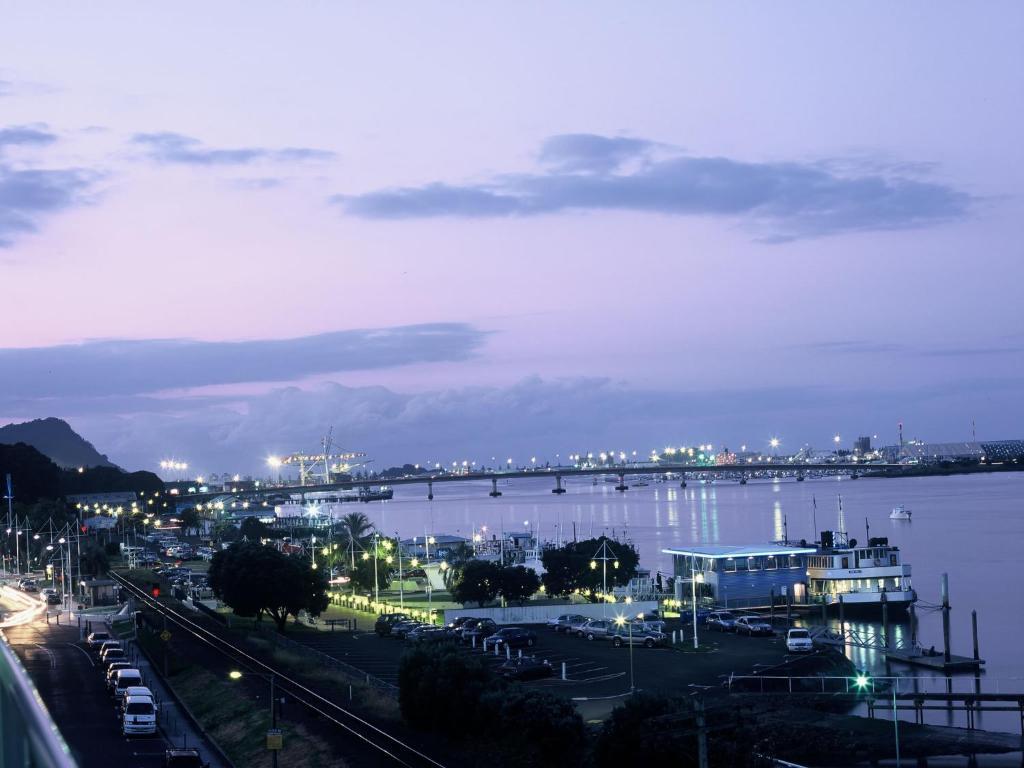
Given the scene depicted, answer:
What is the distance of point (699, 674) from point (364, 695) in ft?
25.8

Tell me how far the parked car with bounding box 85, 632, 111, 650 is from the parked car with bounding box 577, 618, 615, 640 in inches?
492

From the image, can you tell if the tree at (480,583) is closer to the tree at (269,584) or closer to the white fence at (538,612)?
the white fence at (538,612)

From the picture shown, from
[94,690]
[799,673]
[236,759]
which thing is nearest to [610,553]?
[799,673]

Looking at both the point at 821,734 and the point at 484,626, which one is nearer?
the point at 821,734

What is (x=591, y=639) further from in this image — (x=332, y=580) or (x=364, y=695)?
(x=332, y=580)

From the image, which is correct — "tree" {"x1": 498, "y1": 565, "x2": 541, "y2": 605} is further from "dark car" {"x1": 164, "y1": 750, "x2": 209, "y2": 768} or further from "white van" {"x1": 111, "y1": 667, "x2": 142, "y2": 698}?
"dark car" {"x1": 164, "y1": 750, "x2": 209, "y2": 768}

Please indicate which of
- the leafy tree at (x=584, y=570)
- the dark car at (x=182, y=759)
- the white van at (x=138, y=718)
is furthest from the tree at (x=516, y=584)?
the dark car at (x=182, y=759)

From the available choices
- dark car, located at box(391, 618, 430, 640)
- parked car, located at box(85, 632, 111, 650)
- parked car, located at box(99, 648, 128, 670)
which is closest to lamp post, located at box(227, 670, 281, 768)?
parked car, located at box(99, 648, 128, 670)

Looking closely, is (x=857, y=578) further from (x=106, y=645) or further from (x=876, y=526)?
(x=876, y=526)

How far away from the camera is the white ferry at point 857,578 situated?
139 ft

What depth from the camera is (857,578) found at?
42.6 m

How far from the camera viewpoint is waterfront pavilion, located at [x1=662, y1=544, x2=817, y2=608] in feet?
136

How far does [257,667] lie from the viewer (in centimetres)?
2580

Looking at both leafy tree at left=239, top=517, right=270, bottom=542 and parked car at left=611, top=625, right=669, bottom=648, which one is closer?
parked car at left=611, top=625, right=669, bottom=648
